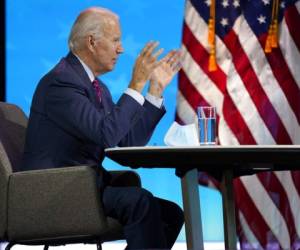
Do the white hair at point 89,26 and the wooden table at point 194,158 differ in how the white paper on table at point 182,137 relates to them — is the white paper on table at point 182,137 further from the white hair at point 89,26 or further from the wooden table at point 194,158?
Answer: the white hair at point 89,26

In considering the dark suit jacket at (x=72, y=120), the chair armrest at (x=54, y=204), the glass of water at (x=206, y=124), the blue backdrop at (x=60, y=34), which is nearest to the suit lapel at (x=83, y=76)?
the dark suit jacket at (x=72, y=120)

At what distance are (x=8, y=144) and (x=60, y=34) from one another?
2.88 meters

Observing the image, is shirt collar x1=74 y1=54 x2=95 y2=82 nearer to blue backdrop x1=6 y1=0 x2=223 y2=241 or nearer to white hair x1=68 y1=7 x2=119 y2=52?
white hair x1=68 y1=7 x2=119 y2=52

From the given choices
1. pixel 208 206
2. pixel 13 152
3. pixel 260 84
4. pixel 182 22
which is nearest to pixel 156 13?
pixel 182 22

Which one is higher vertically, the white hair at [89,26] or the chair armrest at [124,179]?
the white hair at [89,26]

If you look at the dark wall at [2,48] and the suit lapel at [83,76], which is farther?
the dark wall at [2,48]

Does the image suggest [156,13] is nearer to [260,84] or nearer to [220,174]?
[260,84]

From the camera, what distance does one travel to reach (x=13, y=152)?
3092 mm

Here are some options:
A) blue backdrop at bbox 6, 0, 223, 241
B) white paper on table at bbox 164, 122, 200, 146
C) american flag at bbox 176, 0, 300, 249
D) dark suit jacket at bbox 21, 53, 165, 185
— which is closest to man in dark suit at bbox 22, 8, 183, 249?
dark suit jacket at bbox 21, 53, 165, 185

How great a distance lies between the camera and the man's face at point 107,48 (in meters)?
3.09

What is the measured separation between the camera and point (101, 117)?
2783mm

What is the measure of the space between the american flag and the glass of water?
248cm

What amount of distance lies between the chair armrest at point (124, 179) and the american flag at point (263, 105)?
192 centimetres

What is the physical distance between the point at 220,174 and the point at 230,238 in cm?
25
